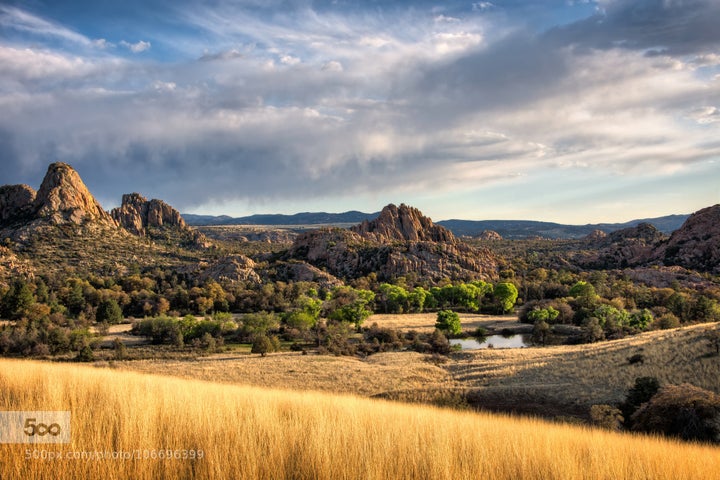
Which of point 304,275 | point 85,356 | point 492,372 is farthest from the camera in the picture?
point 304,275

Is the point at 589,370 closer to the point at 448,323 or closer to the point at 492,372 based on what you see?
the point at 492,372

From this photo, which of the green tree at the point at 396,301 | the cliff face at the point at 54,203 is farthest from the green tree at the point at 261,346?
the cliff face at the point at 54,203

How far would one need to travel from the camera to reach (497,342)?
190ft

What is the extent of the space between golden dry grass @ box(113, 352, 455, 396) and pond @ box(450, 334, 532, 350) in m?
14.9

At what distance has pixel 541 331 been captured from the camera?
57.6 metres

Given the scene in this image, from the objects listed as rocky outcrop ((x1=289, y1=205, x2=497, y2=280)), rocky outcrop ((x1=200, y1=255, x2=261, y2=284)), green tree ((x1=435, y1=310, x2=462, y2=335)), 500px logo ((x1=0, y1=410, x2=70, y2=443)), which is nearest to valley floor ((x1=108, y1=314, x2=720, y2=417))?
green tree ((x1=435, y1=310, x2=462, y2=335))

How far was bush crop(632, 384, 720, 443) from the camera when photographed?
43.7ft

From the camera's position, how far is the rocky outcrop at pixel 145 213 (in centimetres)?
15925

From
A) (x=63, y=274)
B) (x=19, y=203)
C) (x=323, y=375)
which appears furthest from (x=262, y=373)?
(x=19, y=203)

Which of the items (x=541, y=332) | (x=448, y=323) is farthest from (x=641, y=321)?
(x=448, y=323)

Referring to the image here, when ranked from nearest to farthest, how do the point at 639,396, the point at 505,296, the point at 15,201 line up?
the point at 639,396 < the point at 505,296 < the point at 15,201

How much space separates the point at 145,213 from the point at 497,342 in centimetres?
15813

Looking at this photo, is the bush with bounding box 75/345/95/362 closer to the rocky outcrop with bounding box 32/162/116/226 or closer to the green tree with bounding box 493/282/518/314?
the green tree with bounding box 493/282/518/314

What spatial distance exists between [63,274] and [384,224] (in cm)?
10846
